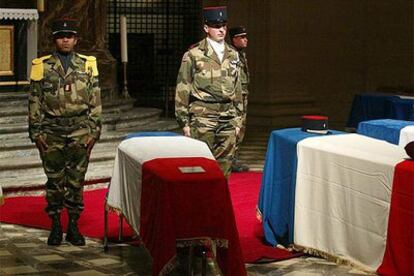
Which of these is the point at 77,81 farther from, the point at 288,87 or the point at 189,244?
the point at 288,87

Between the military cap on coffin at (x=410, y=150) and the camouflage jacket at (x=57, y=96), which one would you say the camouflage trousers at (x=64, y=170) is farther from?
the military cap on coffin at (x=410, y=150)

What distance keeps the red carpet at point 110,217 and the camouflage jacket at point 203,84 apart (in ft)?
3.50

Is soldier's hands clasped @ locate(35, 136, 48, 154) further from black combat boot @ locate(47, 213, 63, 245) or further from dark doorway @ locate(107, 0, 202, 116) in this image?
dark doorway @ locate(107, 0, 202, 116)

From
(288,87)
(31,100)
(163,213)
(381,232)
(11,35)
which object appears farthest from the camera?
(288,87)

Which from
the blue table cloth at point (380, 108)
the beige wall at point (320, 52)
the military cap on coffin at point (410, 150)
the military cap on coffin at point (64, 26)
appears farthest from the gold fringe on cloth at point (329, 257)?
the beige wall at point (320, 52)

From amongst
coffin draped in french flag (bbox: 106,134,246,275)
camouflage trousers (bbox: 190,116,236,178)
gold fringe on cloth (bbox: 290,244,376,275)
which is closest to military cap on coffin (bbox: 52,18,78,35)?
camouflage trousers (bbox: 190,116,236,178)

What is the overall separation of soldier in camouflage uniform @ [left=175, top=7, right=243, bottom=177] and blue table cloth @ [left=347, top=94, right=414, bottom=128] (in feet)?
16.8

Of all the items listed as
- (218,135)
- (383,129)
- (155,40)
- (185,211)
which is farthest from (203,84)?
(155,40)

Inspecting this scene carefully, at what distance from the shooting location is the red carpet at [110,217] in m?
7.22

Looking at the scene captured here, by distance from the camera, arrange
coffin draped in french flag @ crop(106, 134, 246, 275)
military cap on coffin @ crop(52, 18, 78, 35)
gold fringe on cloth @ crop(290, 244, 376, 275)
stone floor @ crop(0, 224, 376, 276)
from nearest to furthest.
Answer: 1. coffin draped in french flag @ crop(106, 134, 246, 275)
2. gold fringe on cloth @ crop(290, 244, 376, 275)
3. stone floor @ crop(0, 224, 376, 276)
4. military cap on coffin @ crop(52, 18, 78, 35)

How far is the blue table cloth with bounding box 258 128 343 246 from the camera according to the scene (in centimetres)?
720

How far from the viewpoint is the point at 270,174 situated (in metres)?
7.51

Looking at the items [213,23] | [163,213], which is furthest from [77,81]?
[163,213]

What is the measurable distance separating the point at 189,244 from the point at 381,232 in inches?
57.9
